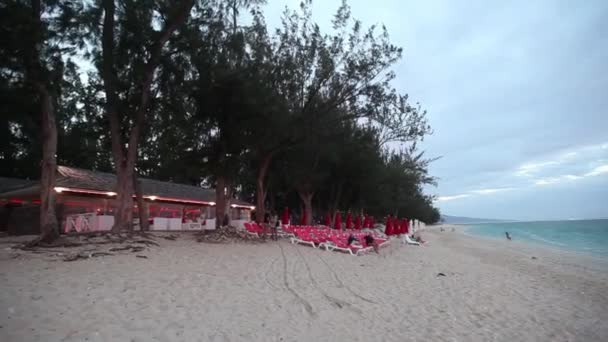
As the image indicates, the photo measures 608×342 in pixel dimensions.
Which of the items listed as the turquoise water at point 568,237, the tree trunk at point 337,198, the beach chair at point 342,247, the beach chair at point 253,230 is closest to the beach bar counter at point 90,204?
the beach chair at point 253,230

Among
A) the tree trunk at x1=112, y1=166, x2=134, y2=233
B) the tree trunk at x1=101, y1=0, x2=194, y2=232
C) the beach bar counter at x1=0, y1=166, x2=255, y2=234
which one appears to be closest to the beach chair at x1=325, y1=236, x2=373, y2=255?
the beach bar counter at x1=0, y1=166, x2=255, y2=234

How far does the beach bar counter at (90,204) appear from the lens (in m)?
15.4

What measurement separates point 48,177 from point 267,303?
879cm

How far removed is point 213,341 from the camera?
387cm

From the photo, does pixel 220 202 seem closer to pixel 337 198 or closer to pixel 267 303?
pixel 267 303

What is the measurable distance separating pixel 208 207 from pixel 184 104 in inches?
581

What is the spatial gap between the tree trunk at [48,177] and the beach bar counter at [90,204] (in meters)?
5.58

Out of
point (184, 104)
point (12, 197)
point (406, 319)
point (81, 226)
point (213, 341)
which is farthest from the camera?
point (12, 197)

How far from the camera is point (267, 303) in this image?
5449 millimetres

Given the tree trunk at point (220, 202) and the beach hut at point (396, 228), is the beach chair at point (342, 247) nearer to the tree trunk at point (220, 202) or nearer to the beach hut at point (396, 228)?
the tree trunk at point (220, 202)

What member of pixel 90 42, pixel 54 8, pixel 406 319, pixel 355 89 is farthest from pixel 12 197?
pixel 406 319

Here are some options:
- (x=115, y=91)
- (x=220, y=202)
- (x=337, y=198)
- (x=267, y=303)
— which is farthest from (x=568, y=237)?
(x=115, y=91)

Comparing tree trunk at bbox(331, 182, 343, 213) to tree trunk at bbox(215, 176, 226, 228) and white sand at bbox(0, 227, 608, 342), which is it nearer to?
tree trunk at bbox(215, 176, 226, 228)

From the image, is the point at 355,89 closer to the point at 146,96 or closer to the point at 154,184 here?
the point at 146,96
